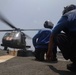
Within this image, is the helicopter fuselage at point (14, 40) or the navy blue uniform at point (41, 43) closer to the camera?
the navy blue uniform at point (41, 43)

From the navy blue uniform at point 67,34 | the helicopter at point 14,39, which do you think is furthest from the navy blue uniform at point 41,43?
the helicopter at point 14,39

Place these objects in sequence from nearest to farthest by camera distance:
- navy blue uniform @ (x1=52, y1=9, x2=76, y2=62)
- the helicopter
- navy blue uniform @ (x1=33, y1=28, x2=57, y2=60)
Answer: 1. navy blue uniform @ (x1=52, y1=9, x2=76, y2=62)
2. navy blue uniform @ (x1=33, y1=28, x2=57, y2=60)
3. the helicopter

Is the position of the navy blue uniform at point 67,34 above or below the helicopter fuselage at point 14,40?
above

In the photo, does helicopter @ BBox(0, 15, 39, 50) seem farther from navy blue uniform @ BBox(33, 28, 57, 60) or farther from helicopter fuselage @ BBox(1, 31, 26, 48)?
navy blue uniform @ BBox(33, 28, 57, 60)

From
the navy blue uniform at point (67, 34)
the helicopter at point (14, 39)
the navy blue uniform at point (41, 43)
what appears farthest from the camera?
the helicopter at point (14, 39)

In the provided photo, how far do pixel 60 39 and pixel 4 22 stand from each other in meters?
19.9

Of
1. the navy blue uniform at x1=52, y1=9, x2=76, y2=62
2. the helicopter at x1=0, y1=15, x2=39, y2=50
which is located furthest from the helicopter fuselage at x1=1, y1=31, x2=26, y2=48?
the navy blue uniform at x1=52, y1=9, x2=76, y2=62

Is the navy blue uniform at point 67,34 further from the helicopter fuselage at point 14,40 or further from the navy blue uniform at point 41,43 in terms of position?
the helicopter fuselage at point 14,40

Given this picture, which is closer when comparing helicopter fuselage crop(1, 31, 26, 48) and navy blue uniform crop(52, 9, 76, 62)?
navy blue uniform crop(52, 9, 76, 62)

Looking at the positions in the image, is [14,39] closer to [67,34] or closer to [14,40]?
[14,40]

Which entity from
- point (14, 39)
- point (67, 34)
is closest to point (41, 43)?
point (67, 34)

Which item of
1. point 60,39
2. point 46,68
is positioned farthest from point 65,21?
point 46,68

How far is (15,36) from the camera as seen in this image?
23.3 metres

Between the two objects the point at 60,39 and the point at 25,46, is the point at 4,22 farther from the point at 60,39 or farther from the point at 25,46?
the point at 60,39
